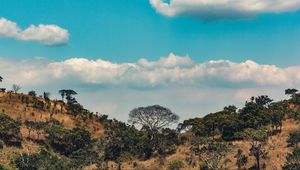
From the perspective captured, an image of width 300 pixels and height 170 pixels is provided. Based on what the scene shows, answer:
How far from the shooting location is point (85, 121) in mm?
168125

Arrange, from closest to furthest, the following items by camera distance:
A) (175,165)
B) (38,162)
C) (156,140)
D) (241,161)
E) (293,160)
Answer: (293,160)
(241,161)
(38,162)
(175,165)
(156,140)

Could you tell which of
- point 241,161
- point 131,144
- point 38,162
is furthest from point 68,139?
point 241,161

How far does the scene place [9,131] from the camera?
13788cm

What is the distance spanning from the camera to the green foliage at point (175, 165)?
116m

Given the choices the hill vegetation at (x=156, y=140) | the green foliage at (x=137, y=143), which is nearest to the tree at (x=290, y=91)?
the hill vegetation at (x=156, y=140)

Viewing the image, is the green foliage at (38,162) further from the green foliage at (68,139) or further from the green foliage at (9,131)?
the green foliage at (68,139)

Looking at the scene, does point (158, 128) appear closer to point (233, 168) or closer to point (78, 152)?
point (78, 152)

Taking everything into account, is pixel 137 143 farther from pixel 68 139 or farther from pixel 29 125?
pixel 29 125

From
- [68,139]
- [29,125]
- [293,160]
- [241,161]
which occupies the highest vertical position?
[29,125]

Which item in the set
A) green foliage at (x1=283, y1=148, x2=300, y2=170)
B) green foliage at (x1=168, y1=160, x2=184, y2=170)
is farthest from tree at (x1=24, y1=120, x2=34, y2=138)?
green foliage at (x1=283, y1=148, x2=300, y2=170)

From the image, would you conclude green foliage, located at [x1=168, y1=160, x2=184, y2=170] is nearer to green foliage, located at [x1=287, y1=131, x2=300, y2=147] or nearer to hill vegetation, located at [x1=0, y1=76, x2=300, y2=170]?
hill vegetation, located at [x1=0, y1=76, x2=300, y2=170]

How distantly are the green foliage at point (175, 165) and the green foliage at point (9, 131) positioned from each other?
155 ft

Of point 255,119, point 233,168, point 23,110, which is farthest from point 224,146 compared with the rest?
point 23,110

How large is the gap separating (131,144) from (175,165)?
23.4 m
